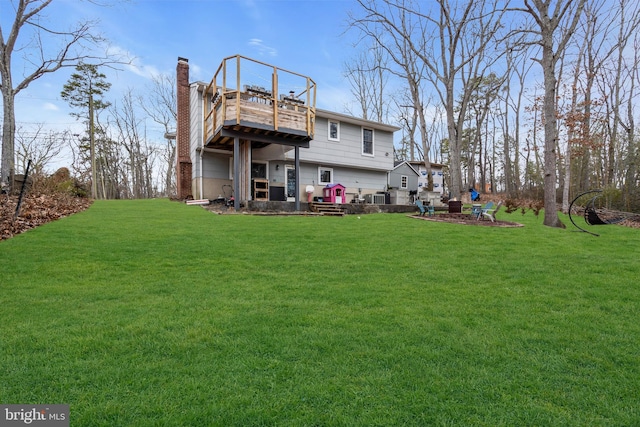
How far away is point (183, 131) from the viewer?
15797mm

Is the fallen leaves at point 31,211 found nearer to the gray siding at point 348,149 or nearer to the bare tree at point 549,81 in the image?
the gray siding at point 348,149

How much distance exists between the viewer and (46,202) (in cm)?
890

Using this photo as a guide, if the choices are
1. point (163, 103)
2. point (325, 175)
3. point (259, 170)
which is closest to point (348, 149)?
point (325, 175)

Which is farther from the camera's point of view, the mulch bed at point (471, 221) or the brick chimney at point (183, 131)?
the brick chimney at point (183, 131)

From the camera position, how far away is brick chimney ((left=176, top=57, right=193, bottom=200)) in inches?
Answer: 601

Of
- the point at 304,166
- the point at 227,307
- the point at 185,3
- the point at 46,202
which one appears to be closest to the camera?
the point at 227,307

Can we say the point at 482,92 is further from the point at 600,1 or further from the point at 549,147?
the point at 549,147

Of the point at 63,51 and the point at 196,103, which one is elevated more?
the point at 63,51

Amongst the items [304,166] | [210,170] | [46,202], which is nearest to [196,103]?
[210,170]

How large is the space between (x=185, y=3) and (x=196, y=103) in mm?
4593

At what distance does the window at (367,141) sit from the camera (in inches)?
708

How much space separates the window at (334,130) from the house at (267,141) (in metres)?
0.05

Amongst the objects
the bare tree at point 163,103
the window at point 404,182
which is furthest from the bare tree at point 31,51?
the window at point 404,182

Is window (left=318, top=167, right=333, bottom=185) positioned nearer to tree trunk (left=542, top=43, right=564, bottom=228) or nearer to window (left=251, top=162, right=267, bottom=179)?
window (left=251, top=162, right=267, bottom=179)
